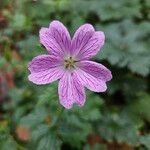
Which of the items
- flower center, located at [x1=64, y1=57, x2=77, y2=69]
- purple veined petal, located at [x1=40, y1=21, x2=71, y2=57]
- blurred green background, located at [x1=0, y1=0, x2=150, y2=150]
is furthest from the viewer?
blurred green background, located at [x1=0, y1=0, x2=150, y2=150]

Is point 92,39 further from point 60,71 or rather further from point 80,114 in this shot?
point 80,114

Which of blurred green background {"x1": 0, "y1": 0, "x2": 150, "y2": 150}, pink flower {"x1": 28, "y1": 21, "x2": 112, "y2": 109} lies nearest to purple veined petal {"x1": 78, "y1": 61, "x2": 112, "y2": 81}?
pink flower {"x1": 28, "y1": 21, "x2": 112, "y2": 109}

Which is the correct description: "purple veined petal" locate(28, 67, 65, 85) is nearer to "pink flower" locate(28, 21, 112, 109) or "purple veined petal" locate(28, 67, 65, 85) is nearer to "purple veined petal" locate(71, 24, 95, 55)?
"pink flower" locate(28, 21, 112, 109)

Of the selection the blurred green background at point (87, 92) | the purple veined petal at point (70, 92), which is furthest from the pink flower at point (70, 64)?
the blurred green background at point (87, 92)

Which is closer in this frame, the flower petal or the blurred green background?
the flower petal

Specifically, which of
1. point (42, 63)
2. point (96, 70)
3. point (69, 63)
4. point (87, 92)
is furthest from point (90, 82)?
point (87, 92)

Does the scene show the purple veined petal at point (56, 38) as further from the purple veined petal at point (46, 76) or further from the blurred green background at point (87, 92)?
the blurred green background at point (87, 92)
